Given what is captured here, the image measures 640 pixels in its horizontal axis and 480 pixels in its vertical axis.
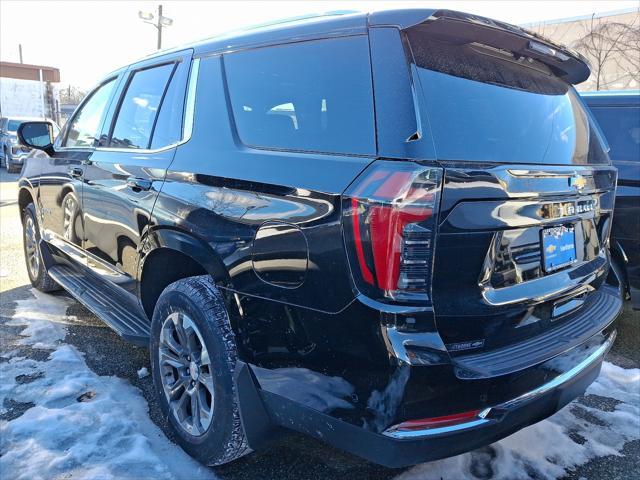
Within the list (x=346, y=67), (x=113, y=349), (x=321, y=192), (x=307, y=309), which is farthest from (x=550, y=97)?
(x=113, y=349)

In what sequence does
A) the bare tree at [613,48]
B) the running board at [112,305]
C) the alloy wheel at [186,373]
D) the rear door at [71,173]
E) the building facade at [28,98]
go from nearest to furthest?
the alloy wheel at [186,373]
the running board at [112,305]
the rear door at [71,173]
the bare tree at [613,48]
the building facade at [28,98]

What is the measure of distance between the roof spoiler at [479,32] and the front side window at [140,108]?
154cm

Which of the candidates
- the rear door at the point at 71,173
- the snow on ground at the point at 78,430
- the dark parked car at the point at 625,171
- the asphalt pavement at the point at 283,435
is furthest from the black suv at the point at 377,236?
the dark parked car at the point at 625,171

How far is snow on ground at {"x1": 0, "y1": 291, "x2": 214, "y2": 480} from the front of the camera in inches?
93.0

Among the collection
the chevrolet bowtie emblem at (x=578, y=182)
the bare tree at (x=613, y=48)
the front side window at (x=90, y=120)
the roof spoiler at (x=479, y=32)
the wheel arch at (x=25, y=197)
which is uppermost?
the bare tree at (x=613, y=48)

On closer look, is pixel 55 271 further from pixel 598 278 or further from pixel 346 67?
pixel 598 278

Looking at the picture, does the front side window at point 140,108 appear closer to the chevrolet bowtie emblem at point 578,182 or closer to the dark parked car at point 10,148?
the chevrolet bowtie emblem at point 578,182

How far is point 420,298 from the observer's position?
5.33 feet

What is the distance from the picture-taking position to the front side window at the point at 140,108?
293 cm

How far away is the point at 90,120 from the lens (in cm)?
393

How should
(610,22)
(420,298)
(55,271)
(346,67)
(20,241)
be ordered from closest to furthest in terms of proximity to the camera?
(420,298)
(346,67)
(55,271)
(20,241)
(610,22)

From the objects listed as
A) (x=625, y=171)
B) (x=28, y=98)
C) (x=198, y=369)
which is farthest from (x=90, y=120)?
→ (x=28, y=98)

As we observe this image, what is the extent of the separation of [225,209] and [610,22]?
16.1m

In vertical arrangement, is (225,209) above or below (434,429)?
above
